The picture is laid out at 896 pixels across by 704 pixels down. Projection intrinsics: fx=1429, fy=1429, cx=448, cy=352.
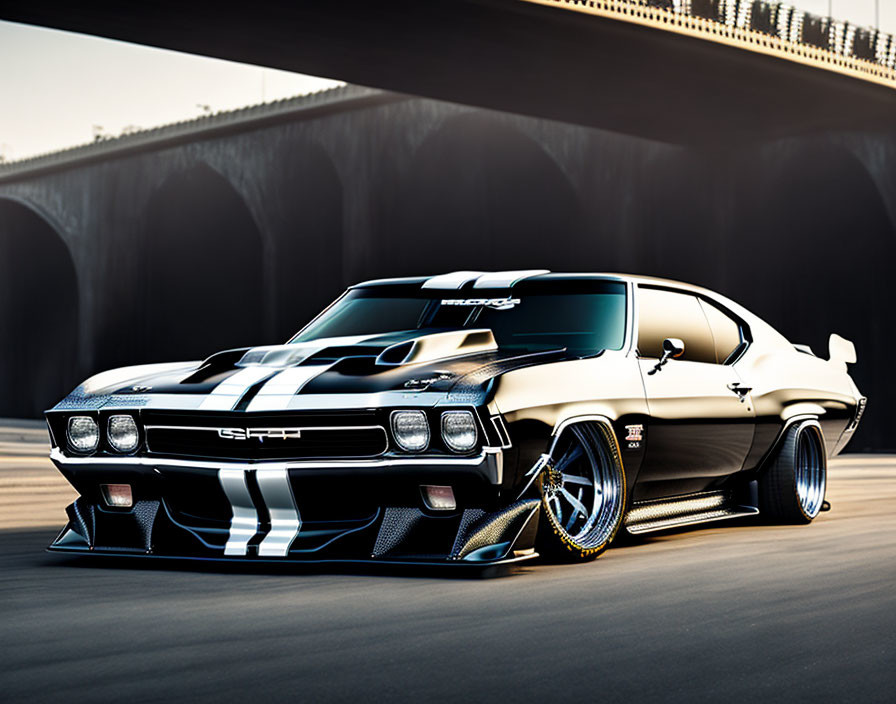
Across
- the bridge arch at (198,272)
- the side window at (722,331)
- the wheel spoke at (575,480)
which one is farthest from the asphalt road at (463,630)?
the bridge arch at (198,272)

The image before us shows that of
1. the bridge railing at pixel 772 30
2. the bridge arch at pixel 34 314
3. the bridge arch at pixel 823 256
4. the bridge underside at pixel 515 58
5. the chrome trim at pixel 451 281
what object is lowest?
the bridge arch at pixel 34 314

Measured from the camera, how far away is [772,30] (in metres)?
23.1

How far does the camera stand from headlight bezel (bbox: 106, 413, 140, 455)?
230 inches

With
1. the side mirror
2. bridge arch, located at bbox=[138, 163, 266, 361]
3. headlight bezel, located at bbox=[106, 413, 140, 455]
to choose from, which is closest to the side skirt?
the side mirror

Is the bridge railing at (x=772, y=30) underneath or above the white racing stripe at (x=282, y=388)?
above

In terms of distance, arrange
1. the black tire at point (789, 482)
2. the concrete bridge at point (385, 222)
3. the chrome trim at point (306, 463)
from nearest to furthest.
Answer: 1. the chrome trim at point (306, 463)
2. the black tire at point (789, 482)
3. the concrete bridge at point (385, 222)

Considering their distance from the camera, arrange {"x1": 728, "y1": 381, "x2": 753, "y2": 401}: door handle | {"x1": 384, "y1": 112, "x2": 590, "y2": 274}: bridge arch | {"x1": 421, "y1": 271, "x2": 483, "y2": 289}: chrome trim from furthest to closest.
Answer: {"x1": 384, "y1": 112, "x2": 590, "y2": 274}: bridge arch < {"x1": 728, "y1": 381, "x2": 753, "y2": 401}: door handle < {"x1": 421, "y1": 271, "x2": 483, "y2": 289}: chrome trim

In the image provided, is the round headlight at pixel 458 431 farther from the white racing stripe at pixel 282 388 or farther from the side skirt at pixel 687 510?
the side skirt at pixel 687 510

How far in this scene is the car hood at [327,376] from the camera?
5.52 meters

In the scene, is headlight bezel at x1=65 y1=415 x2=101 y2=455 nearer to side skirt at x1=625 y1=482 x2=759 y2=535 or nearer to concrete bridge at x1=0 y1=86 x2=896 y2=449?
side skirt at x1=625 y1=482 x2=759 y2=535

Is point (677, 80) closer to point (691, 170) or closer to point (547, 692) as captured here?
point (691, 170)

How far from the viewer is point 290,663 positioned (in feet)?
12.5

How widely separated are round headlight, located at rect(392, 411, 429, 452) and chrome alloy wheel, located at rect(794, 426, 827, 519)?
10.5 feet


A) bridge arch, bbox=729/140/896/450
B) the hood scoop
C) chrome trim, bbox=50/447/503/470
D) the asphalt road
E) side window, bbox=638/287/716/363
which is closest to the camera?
the asphalt road
